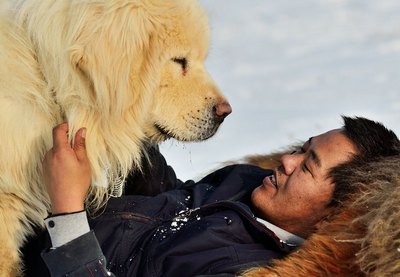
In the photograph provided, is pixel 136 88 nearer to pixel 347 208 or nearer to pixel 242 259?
pixel 242 259

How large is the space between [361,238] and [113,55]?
40.5 inches

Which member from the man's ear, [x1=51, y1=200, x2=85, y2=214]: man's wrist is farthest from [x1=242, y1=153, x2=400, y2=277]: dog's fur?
[x1=51, y1=200, x2=85, y2=214]: man's wrist

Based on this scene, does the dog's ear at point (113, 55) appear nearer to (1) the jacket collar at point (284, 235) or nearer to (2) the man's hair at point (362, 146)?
(1) the jacket collar at point (284, 235)

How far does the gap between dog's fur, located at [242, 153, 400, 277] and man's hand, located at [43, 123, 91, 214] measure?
1.96ft

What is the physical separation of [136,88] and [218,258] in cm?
69

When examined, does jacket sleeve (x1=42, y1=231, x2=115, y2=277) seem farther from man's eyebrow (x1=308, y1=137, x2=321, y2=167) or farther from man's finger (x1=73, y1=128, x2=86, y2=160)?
man's eyebrow (x1=308, y1=137, x2=321, y2=167)

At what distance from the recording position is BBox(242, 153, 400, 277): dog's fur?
5.19ft

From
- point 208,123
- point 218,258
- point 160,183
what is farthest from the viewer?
point 160,183

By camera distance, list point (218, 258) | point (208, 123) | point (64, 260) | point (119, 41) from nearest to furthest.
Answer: point (64, 260)
point (218, 258)
point (119, 41)
point (208, 123)

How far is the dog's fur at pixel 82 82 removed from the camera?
213 centimetres

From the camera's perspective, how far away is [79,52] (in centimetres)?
211

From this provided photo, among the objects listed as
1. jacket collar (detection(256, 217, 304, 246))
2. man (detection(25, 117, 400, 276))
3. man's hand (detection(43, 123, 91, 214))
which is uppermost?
man's hand (detection(43, 123, 91, 214))

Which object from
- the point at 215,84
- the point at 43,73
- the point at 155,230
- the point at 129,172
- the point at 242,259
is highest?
the point at 43,73

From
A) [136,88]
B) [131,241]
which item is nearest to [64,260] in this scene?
[131,241]
